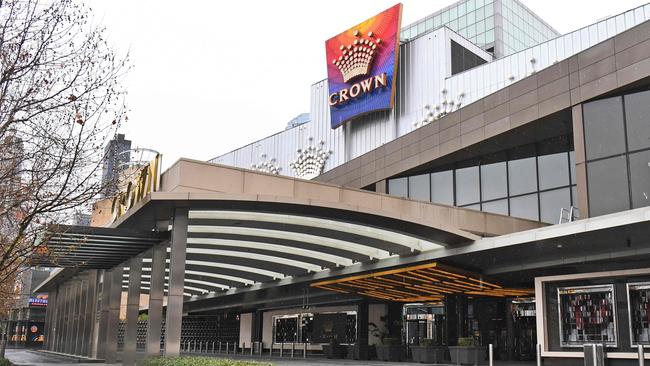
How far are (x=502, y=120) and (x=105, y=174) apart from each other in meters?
16.4

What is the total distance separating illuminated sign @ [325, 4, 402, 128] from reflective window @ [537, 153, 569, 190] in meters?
10.7

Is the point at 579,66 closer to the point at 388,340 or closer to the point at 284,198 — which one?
the point at 284,198

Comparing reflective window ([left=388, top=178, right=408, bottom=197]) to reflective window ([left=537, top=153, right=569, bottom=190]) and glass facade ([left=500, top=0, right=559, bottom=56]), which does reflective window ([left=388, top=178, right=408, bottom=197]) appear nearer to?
reflective window ([left=537, top=153, right=569, bottom=190])

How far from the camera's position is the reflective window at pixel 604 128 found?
21781 mm

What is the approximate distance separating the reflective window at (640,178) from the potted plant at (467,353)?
8984 millimetres

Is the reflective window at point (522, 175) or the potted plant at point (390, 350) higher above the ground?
the reflective window at point (522, 175)

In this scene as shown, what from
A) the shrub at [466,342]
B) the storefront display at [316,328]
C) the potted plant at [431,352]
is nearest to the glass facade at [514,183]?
the shrub at [466,342]

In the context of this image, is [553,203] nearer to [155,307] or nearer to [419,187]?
[419,187]

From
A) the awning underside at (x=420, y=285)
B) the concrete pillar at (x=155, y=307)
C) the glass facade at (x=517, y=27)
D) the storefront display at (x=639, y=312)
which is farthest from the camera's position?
the glass facade at (x=517, y=27)

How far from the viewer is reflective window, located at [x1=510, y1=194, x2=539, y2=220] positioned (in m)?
26.8

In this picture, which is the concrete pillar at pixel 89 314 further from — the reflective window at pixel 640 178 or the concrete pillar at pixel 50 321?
the reflective window at pixel 640 178

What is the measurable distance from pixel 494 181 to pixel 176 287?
15902mm

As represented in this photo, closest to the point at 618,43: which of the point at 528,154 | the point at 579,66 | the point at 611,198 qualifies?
the point at 579,66

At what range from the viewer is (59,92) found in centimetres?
1261
